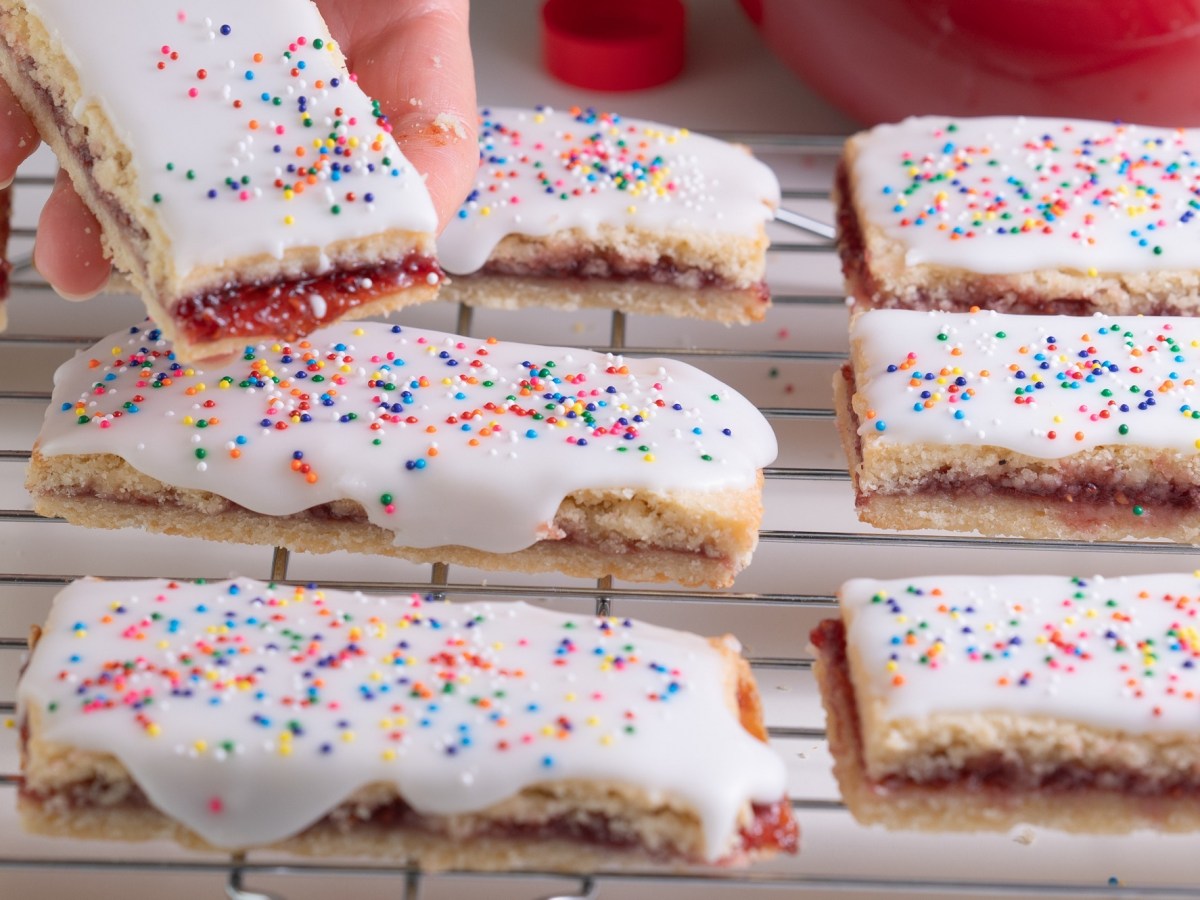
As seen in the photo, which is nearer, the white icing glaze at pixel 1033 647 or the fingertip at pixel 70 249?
the white icing glaze at pixel 1033 647

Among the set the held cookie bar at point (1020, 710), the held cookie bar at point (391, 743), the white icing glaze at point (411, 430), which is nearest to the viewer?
the held cookie bar at point (391, 743)

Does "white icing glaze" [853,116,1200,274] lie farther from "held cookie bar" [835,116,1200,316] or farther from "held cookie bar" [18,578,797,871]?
"held cookie bar" [18,578,797,871]

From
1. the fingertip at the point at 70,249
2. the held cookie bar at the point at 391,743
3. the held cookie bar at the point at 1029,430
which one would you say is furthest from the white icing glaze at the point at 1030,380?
the fingertip at the point at 70,249

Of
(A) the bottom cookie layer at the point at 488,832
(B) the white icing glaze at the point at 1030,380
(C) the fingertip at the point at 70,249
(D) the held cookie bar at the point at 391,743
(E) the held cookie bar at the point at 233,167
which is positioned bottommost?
(A) the bottom cookie layer at the point at 488,832

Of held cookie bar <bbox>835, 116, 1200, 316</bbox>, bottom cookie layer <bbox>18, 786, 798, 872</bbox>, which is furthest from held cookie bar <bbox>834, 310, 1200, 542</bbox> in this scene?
bottom cookie layer <bbox>18, 786, 798, 872</bbox>

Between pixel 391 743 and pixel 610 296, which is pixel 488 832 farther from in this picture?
pixel 610 296

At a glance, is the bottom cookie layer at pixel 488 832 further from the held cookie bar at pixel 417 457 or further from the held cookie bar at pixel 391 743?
the held cookie bar at pixel 417 457

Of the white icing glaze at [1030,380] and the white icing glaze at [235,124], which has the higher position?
the white icing glaze at [235,124]

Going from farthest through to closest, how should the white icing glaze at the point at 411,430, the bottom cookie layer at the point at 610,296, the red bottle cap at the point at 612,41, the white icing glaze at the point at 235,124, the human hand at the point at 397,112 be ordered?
the red bottle cap at the point at 612,41, the bottom cookie layer at the point at 610,296, the human hand at the point at 397,112, the white icing glaze at the point at 411,430, the white icing glaze at the point at 235,124
